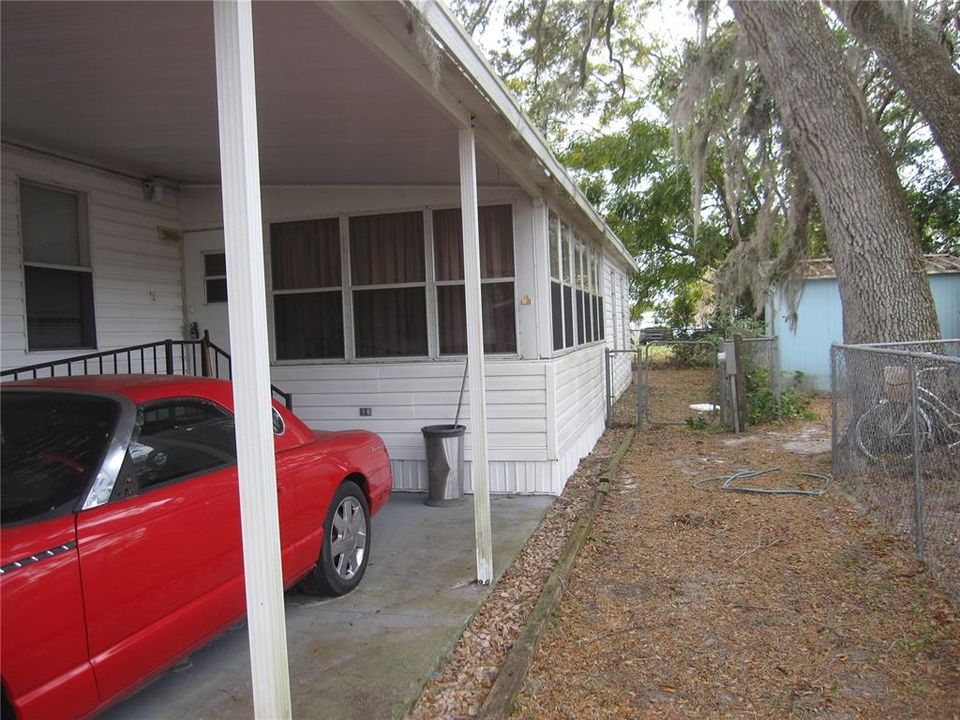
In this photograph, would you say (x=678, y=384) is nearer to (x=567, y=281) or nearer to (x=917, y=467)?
(x=567, y=281)

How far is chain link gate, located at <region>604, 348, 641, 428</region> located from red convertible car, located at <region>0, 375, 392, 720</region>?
26.0ft

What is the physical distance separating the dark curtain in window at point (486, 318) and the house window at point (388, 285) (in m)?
0.21

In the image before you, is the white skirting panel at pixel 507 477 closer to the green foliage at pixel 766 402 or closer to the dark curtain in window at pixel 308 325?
the dark curtain in window at pixel 308 325

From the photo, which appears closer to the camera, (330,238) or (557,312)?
(330,238)

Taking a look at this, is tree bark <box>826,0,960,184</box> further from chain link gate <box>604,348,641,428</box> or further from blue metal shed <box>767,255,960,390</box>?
blue metal shed <box>767,255,960,390</box>

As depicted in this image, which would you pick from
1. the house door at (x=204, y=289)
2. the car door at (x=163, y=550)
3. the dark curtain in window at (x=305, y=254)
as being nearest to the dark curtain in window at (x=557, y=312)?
the dark curtain in window at (x=305, y=254)

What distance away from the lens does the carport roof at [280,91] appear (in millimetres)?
3184

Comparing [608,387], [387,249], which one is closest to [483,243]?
[387,249]

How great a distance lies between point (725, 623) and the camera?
3.89m

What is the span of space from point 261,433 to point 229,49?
1305 mm

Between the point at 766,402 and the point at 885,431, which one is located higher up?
the point at 885,431

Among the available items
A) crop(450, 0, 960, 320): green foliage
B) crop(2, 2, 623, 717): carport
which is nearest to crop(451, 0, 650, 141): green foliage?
crop(450, 0, 960, 320): green foliage

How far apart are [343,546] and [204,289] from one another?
3979 millimetres

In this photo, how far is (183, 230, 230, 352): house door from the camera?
710cm
